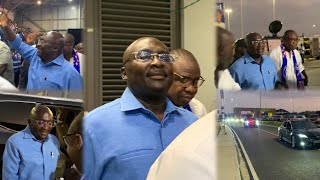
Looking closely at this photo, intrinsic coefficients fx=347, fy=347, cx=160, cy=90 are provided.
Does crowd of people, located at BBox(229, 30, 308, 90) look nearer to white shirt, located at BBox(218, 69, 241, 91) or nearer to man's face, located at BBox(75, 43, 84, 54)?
white shirt, located at BBox(218, 69, 241, 91)

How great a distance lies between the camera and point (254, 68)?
796 millimetres

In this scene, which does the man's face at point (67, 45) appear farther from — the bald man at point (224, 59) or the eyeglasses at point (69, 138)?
the bald man at point (224, 59)

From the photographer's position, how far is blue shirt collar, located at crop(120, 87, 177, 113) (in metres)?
0.89

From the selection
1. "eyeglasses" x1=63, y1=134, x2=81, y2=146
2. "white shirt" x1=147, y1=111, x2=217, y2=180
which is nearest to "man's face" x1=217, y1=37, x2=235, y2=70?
"white shirt" x1=147, y1=111, x2=217, y2=180

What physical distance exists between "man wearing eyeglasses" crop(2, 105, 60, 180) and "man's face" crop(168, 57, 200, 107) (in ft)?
1.27

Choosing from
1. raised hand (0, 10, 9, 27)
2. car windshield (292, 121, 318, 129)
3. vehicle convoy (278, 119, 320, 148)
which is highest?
raised hand (0, 10, 9, 27)

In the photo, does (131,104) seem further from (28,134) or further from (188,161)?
(188,161)

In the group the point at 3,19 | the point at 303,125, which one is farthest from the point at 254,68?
the point at 3,19

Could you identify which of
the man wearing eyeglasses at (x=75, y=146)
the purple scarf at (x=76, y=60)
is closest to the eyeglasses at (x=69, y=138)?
the man wearing eyeglasses at (x=75, y=146)

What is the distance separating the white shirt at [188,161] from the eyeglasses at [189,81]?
1.53 feet

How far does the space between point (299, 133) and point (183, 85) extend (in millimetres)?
431

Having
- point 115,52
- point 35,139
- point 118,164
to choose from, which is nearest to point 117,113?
point 118,164

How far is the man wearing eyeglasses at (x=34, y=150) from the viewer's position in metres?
1.01

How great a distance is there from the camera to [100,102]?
3.63 feet
